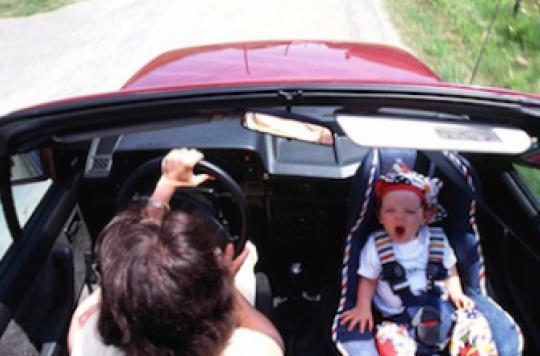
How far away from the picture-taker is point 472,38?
275 inches

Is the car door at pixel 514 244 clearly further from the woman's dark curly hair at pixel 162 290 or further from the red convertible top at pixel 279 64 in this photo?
the woman's dark curly hair at pixel 162 290

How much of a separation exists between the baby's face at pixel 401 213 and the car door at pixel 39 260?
130 centimetres

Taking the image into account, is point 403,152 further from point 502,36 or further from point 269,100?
point 502,36

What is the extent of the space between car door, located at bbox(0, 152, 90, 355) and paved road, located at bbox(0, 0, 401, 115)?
3760 millimetres

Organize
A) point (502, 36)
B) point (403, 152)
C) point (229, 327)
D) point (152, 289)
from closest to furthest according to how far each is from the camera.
Result: point (152, 289), point (229, 327), point (403, 152), point (502, 36)

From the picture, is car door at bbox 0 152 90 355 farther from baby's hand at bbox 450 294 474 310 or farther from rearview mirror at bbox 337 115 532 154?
baby's hand at bbox 450 294 474 310

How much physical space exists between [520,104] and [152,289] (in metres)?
1.21

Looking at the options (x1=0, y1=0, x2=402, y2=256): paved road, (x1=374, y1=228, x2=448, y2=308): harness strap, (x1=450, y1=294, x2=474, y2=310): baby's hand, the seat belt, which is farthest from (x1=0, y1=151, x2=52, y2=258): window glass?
(x1=0, y1=0, x2=402, y2=256): paved road

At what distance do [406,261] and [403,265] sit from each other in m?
0.02

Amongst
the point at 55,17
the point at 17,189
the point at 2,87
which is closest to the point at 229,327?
the point at 17,189

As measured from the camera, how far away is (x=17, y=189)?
235 cm

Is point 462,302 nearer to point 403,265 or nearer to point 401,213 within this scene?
point 403,265

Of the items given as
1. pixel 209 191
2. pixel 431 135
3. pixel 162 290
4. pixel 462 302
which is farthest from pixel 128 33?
pixel 162 290

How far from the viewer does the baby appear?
6.77 ft
